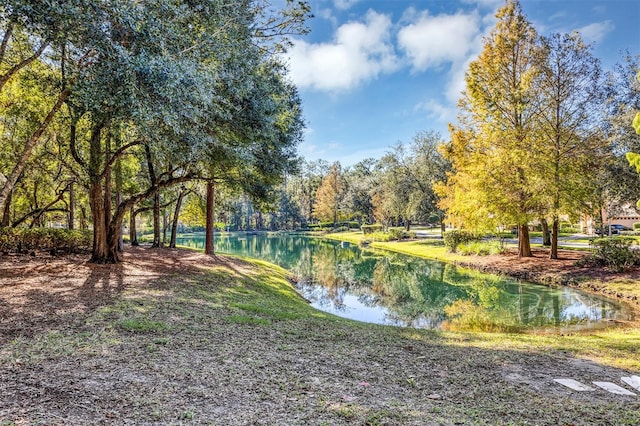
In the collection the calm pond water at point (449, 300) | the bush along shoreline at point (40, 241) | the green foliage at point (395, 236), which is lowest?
the calm pond water at point (449, 300)

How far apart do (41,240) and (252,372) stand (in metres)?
13.8

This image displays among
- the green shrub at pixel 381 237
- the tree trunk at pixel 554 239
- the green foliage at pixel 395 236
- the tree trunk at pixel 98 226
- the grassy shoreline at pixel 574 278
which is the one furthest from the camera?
the green shrub at pixel 381 237

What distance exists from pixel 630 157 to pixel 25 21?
9.60 meters

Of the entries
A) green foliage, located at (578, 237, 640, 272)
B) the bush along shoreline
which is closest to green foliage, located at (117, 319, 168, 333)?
the bush along shoreline

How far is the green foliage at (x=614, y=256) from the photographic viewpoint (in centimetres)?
1511

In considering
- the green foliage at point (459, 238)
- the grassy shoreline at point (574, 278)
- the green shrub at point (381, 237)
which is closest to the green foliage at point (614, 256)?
the grassy shoreline at point (574, 278)

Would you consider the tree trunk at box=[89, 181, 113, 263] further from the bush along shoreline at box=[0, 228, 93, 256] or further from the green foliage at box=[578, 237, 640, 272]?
the green foliage at box=[578, 237, 640, 272]

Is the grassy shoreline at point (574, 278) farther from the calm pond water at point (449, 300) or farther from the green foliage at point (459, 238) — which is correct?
the green foliage at point (459, 238)

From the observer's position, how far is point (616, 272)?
590 inches

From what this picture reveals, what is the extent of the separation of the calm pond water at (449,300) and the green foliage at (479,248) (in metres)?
2.64

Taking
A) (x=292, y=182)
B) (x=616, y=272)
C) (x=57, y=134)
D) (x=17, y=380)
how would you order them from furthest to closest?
(x=292, y=182) < (x=616, y=272) < (x=57, y=134) < (x=17, y=380)

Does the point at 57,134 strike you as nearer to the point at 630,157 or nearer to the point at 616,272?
the point at 630,157

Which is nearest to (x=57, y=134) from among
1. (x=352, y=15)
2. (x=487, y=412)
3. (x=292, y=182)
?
(x=352, y=15)

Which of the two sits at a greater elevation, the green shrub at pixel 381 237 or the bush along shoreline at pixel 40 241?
the bush along shoreline at pixel 40 241
